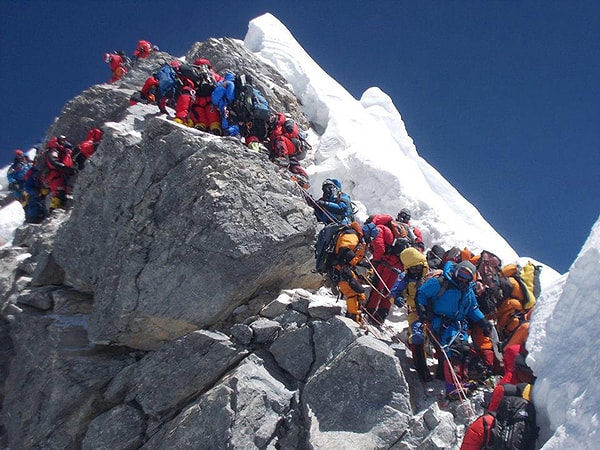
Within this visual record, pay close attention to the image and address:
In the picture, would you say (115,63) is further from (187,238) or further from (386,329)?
(386,329)

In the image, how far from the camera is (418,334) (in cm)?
741

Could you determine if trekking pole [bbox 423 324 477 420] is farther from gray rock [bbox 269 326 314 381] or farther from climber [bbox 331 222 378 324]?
gray rock [bbox 269 326 314 381]

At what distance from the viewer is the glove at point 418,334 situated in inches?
292

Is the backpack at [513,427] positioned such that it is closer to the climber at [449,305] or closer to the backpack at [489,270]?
the climber at [449,305]

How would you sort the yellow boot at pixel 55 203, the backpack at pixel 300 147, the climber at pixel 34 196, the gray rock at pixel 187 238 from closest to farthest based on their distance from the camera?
the gray rock at pixel 187 238 < the yellow boot at pixel 55 203 < the backpack at pixel 300 147 < the climber at pixel 34 196

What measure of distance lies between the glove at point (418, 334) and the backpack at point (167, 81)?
387 inches

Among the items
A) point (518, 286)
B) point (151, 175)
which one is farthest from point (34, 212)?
point (518, 286)

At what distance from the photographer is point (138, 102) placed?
14.7m

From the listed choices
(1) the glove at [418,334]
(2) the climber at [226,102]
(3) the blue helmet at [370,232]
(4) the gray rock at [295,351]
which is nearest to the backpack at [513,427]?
(1) the glove at [418,334]

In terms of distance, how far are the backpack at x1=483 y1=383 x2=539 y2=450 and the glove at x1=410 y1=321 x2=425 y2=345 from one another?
167cm

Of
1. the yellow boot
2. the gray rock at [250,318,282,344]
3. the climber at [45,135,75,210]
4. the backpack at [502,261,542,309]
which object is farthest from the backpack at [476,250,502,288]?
the yellow boot

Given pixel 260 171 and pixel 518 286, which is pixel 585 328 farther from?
pixel 260 171

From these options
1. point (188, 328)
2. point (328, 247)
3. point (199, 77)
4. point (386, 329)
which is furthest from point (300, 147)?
point (188, 328)

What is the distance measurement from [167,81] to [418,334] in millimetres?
10094
